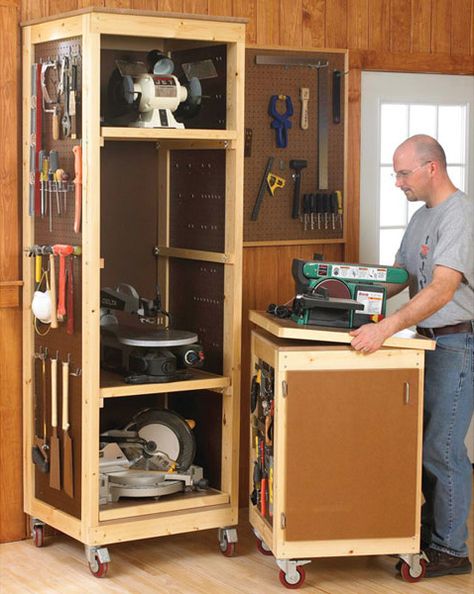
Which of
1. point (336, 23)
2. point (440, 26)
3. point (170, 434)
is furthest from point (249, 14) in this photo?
point (170, 434)

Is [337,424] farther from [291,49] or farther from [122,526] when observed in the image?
[291,49]

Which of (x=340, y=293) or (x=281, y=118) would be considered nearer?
(x=340, y=293)

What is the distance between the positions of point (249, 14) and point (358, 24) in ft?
1.81

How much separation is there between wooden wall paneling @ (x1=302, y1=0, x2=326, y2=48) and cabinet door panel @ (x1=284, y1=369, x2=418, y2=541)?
1.68m

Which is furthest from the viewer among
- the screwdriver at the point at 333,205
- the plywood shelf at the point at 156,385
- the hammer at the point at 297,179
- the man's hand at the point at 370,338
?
the screwdriver at the point at 333,205

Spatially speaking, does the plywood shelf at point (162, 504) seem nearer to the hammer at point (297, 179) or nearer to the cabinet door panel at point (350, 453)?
the cabinet door panel at point (350, 453)

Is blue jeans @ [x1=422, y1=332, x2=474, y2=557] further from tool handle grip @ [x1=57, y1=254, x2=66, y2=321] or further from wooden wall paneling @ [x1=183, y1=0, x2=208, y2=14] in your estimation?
wooden wall paneling @ [x1=183, y1=0, x2=208, y2=14]

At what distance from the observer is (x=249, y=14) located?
14.9ft

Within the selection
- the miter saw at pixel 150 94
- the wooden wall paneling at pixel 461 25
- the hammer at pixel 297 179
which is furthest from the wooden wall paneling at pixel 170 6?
the wooden wall paneling at pixel 461 25

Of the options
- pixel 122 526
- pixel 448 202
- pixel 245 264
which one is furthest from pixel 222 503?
pixel 448 202

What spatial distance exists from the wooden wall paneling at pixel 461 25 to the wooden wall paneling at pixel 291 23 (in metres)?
0.84

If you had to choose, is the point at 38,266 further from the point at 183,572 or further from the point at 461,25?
the point at 461,25

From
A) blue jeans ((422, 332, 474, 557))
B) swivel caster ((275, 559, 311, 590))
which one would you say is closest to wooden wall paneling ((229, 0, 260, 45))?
blue jeans ((422, 332, 474, 557))

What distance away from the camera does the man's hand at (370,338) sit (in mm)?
3691
